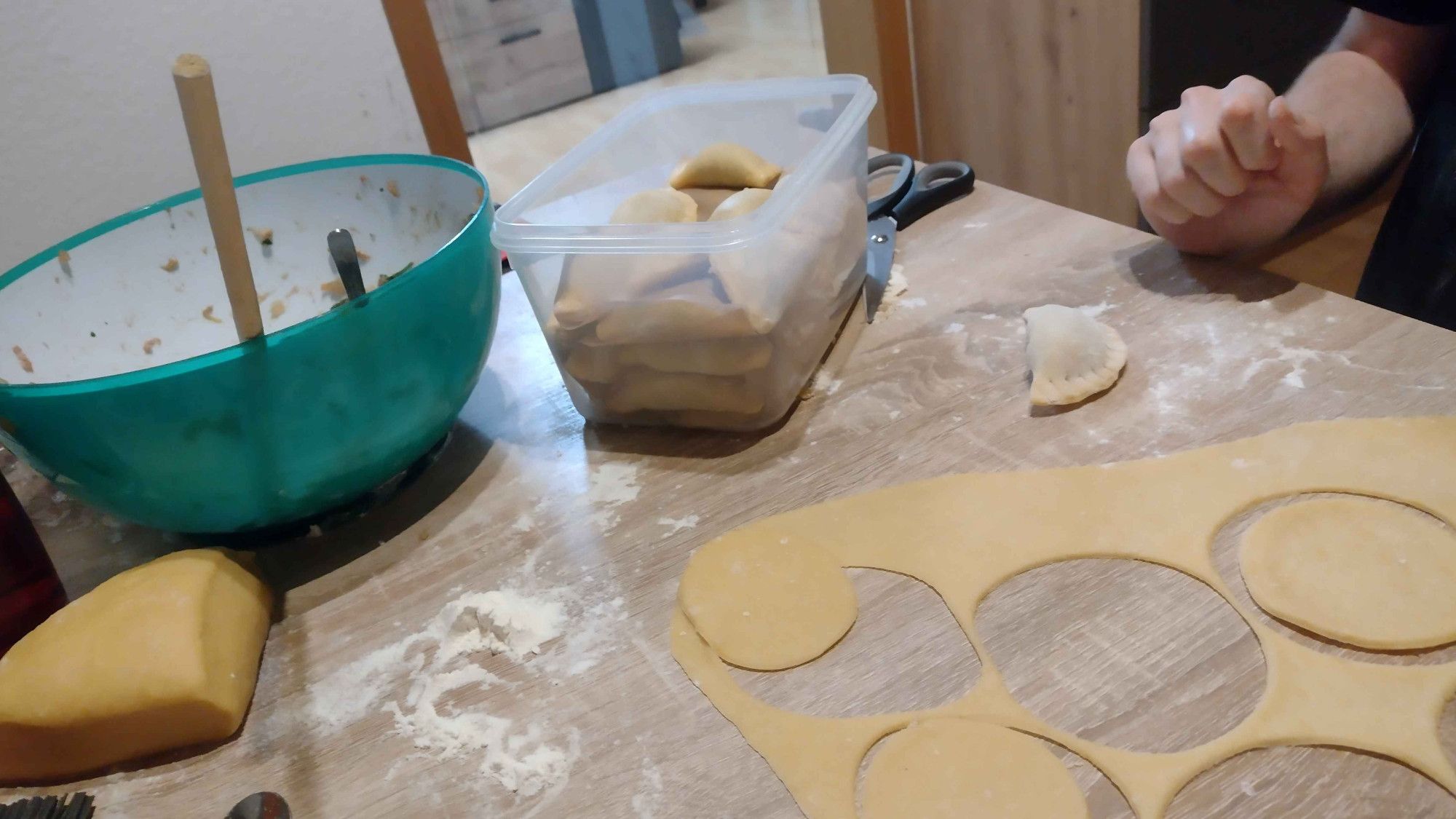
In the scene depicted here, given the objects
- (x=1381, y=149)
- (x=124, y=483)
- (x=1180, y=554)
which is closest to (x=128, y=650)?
(x=124, y=483)

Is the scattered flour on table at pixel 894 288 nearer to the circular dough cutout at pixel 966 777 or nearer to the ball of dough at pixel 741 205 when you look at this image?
the ball of dough at pixel 741 205

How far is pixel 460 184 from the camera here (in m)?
0.64

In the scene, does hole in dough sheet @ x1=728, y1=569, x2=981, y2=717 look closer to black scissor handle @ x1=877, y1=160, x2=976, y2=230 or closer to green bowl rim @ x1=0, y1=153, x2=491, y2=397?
green bowl rim @ x1=0, y1=153, x2=491, y2=397

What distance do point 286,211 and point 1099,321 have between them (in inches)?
24.1

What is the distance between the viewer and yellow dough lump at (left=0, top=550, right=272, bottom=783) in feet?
1.33

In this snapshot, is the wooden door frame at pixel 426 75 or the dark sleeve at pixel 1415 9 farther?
the wooden door frame at pixel 426 75

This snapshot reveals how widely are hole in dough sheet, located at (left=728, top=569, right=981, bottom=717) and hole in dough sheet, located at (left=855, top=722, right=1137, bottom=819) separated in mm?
32

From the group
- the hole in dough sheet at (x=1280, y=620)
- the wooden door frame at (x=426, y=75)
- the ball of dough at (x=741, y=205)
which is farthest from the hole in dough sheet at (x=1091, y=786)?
the wooden door frame at (x=426, y=75)

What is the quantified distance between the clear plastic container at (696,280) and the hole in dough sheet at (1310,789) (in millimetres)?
311

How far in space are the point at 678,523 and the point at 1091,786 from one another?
258 millimetres

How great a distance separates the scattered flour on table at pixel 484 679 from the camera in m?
0.40

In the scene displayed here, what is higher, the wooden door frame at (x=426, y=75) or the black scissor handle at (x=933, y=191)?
the wooden door frame at (x=426, y=75)

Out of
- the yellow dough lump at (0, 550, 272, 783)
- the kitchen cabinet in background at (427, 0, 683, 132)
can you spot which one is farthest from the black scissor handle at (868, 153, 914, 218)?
the kitchen cabinet in background at (427, 0, 683, 132)

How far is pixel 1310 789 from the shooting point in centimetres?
33
